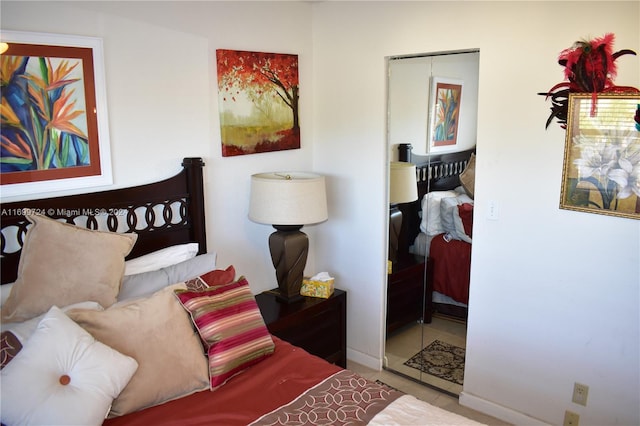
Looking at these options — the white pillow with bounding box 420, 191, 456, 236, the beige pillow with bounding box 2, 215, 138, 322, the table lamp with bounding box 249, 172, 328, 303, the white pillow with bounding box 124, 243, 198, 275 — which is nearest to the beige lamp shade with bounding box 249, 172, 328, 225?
the table lamp with bounding box 249, 172, 328, 303

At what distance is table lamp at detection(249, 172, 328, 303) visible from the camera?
113 inches

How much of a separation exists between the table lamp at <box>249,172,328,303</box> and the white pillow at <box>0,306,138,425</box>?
1.25 m

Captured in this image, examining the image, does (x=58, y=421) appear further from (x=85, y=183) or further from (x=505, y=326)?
(x=505, y=326)

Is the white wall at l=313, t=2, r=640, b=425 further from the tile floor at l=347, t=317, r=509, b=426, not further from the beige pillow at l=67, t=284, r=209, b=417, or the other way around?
the beige pillow at l=67, t=284, r=209, b=417

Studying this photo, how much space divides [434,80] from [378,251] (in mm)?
1094

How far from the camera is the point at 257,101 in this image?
121 inches

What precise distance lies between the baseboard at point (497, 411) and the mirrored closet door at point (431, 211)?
0.33ft

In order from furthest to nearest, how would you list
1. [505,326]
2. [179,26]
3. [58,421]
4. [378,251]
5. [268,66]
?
[378,251] → [268,66] → [505,326] → [179,26] → [58,421]

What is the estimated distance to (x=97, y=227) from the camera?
239 cm

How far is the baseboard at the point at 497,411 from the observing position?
280 cm

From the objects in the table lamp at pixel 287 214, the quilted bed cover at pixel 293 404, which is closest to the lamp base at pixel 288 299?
the table lamp at pixel 287 214

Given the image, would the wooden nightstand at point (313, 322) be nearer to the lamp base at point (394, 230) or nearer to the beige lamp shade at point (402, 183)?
the lamp base at point (394, 230)

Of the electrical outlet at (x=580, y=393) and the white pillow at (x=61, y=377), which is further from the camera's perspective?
the electrical outlet at (x=580, y=393)

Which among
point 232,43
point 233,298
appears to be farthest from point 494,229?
point 232,43
